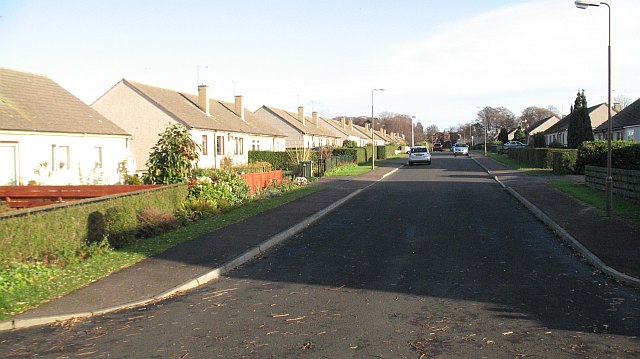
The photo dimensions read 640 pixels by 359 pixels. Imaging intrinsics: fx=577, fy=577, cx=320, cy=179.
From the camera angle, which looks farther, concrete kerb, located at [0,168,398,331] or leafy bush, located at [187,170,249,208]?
leafy bush, located at [187,170,249,208]

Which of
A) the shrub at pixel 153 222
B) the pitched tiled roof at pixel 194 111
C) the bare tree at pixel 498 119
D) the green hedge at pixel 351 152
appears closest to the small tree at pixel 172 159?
the shrub at pixel 153 222

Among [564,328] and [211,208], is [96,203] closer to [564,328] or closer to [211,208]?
[211,208]

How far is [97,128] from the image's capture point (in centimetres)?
3066

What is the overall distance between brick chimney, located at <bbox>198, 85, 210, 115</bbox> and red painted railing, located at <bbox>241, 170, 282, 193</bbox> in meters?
19.5

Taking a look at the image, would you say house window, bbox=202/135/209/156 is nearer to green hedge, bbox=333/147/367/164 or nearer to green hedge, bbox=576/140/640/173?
green hedge, bbox=333/147/367/164

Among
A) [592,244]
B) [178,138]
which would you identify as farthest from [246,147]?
[592,244]

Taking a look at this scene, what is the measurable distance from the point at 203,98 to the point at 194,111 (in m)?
2.22

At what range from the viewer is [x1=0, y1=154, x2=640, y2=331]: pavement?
299 inches

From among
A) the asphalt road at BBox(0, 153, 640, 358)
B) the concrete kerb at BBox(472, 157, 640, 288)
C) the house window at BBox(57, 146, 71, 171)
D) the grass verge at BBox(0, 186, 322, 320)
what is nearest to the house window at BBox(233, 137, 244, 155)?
the house window at BBox(57, 146, 71, 171)

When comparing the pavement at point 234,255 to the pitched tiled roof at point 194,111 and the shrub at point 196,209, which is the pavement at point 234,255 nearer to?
the shrub at point 196,209

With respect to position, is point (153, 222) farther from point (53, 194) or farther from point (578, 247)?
point (578, 247)

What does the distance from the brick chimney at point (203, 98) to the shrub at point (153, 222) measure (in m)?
31.8

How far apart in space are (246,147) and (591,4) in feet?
125

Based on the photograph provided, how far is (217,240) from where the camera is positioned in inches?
487
